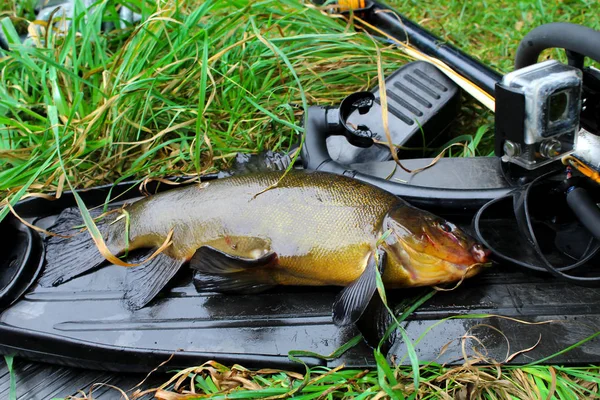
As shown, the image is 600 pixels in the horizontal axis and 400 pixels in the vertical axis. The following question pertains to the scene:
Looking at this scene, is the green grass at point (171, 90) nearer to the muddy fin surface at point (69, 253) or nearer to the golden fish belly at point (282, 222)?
the muddy fin surface at point (69, 253)

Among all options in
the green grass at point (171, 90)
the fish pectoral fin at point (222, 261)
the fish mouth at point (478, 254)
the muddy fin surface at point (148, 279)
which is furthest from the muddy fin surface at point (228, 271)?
the fish mouth at point (478, 254)

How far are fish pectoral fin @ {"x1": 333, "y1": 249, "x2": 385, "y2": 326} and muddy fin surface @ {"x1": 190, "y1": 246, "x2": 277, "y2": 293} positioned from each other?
29 centimetres

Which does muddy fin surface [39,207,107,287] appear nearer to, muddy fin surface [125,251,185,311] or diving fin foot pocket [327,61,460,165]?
muddy fin surface [125,251,185,311]

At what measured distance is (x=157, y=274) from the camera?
6.79ft

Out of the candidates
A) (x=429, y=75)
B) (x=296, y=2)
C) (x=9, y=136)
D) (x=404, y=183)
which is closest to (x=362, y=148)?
(x=404, y=183)

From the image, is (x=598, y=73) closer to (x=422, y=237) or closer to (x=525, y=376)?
(x=422, y=237)

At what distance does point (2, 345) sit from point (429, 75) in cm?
231

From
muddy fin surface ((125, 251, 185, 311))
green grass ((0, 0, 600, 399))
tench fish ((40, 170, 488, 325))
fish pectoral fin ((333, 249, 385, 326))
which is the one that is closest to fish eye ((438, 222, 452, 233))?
tench fish ((40, 170, 488, 325))

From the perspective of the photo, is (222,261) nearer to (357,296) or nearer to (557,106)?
(357,296)

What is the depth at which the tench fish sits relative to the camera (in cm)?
186

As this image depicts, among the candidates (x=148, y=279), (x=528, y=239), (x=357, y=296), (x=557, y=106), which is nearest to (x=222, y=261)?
(x=148, y=279)

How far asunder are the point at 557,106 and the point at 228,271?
1208 mm

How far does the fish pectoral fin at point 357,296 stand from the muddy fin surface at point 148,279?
2.22 ft

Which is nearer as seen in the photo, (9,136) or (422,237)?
(422,237)
